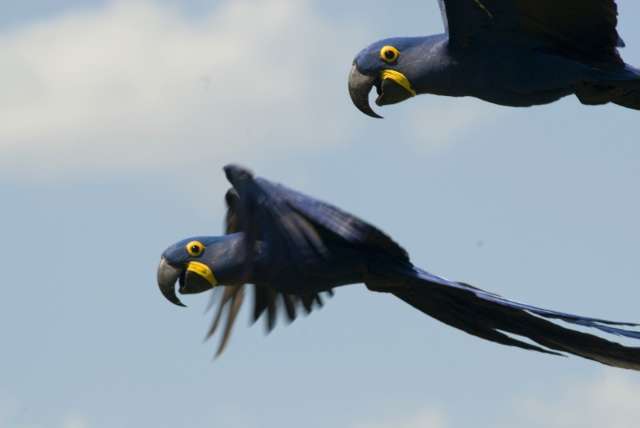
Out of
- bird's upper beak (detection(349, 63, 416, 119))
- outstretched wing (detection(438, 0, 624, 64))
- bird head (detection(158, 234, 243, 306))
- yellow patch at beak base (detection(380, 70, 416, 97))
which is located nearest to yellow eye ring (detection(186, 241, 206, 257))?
bird head (detection(158, 234, 243, 306))

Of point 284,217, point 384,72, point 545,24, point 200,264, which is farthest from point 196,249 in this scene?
point 545,24

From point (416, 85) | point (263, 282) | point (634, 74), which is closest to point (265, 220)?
point (263, 282)

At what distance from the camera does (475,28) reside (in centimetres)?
1315

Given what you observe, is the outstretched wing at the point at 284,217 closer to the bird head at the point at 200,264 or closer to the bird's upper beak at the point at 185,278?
the bird head at the point at 200,264

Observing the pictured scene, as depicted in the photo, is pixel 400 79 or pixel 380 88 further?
pixel 380 88

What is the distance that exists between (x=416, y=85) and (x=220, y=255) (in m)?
1.82

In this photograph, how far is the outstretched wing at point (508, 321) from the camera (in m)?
12.8

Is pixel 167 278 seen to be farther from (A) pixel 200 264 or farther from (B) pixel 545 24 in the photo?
(B) pixel 545 24

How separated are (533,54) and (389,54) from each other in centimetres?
114

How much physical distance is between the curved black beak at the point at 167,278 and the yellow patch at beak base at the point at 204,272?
247 mm

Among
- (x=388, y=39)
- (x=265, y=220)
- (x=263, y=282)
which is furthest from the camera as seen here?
(x=388, y=39)

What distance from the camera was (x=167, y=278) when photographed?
1378cm

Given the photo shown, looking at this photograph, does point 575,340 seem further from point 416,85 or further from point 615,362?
point 416,85

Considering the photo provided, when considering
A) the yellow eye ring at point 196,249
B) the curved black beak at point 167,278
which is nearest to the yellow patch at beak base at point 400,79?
the yellow eye ring at point 196,249
